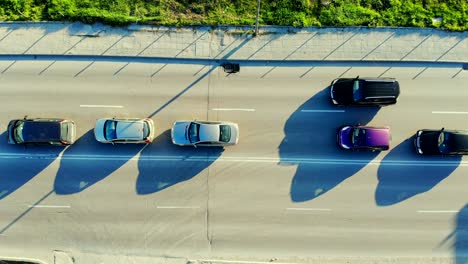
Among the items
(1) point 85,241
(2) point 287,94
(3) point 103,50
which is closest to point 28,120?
(3) point 103,50

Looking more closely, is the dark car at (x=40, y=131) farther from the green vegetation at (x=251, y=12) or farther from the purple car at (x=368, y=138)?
the purple car at (x=368, y=138)

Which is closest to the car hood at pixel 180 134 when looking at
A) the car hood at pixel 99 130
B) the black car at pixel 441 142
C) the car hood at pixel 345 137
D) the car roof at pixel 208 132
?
the car roof at pixel 208 132

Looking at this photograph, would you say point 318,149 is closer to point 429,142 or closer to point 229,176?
point 229,176

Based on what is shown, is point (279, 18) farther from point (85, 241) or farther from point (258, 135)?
point (85, 241)

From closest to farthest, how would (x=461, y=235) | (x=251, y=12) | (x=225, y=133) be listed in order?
(x=225, y=133) → (x=461, y=235) → (x=251, y=12)

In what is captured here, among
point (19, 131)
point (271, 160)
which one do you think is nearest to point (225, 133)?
point (271, 160)

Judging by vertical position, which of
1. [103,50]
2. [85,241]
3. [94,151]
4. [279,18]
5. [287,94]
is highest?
[279,18]

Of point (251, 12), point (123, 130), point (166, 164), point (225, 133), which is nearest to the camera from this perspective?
point (123, 130)
